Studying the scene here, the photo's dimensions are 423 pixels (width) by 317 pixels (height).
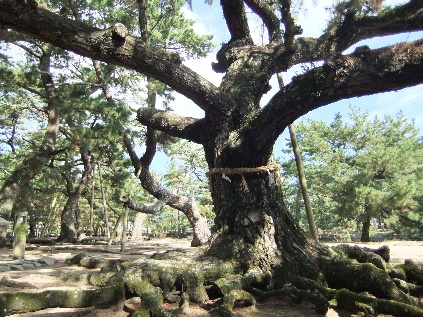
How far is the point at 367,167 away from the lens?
1720 centimetres

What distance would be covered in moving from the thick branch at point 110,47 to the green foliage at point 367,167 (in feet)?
46.5

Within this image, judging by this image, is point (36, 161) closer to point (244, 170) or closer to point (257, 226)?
point (244, 170)

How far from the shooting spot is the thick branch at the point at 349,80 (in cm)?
331

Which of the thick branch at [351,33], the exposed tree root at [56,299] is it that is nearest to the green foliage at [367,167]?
the thick branch at [351,33]

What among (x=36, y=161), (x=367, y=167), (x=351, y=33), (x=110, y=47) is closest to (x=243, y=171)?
(x=110, y=47)

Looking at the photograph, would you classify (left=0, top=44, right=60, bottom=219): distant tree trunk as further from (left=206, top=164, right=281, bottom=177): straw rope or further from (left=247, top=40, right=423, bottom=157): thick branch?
(left=247, top=40, right=423, bottom=157): thick branch

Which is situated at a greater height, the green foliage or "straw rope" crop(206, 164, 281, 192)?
the green foliage

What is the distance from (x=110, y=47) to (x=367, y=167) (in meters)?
16.3

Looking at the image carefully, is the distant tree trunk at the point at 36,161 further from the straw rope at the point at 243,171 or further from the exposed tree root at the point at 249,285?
the exposed tree root at the point at 249,285

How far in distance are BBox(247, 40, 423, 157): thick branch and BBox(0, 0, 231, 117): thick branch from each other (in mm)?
913

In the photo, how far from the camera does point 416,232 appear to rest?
1959 cm

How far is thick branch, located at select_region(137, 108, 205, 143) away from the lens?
4.79 m

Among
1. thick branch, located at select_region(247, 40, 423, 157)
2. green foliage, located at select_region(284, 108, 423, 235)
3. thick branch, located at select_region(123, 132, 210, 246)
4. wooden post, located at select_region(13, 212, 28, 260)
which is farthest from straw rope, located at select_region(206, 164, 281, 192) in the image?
green foliage, located at select_region(284, 108, 423, 235)

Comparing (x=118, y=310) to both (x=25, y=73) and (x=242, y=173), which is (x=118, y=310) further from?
(x=25, y=73)
